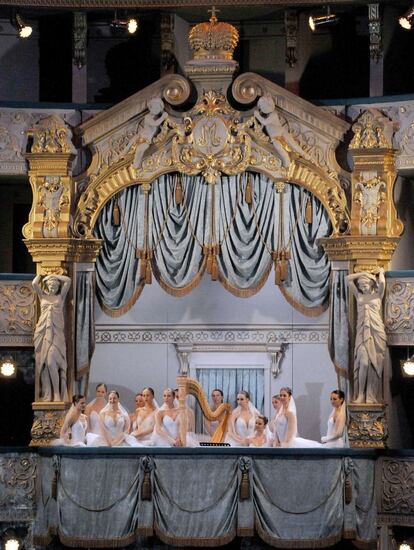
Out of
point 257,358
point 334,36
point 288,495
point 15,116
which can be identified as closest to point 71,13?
point 15,116

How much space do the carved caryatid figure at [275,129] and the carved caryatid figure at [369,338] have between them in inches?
66.6

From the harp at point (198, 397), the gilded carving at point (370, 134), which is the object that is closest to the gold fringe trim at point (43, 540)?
the harp at point (198, 397)

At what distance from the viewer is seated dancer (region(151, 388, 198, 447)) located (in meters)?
22.4

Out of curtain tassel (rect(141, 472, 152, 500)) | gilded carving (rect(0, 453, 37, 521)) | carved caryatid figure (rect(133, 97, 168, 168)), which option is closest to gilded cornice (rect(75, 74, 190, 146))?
carved caryatid figure (rect(133, 97, 168, 168))

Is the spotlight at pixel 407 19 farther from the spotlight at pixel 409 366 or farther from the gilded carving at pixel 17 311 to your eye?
the gilded carving at pixel 17 311

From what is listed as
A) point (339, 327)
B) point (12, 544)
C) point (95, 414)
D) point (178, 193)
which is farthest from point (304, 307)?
point (12, 544)

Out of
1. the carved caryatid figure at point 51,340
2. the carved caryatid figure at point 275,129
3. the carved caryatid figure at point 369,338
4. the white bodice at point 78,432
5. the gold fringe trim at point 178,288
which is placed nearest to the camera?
the carved caryatid figure at point 369,338

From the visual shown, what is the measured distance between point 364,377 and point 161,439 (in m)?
2.44

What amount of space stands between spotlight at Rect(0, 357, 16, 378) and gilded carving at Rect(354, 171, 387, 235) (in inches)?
173

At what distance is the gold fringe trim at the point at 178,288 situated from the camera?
76.3 feet

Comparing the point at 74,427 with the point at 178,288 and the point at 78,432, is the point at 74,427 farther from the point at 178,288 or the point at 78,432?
the point at 178,288

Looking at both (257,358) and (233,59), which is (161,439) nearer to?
(257,358)

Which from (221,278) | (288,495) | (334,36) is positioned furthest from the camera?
(334,36)

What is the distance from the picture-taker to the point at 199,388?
22.1 metres
